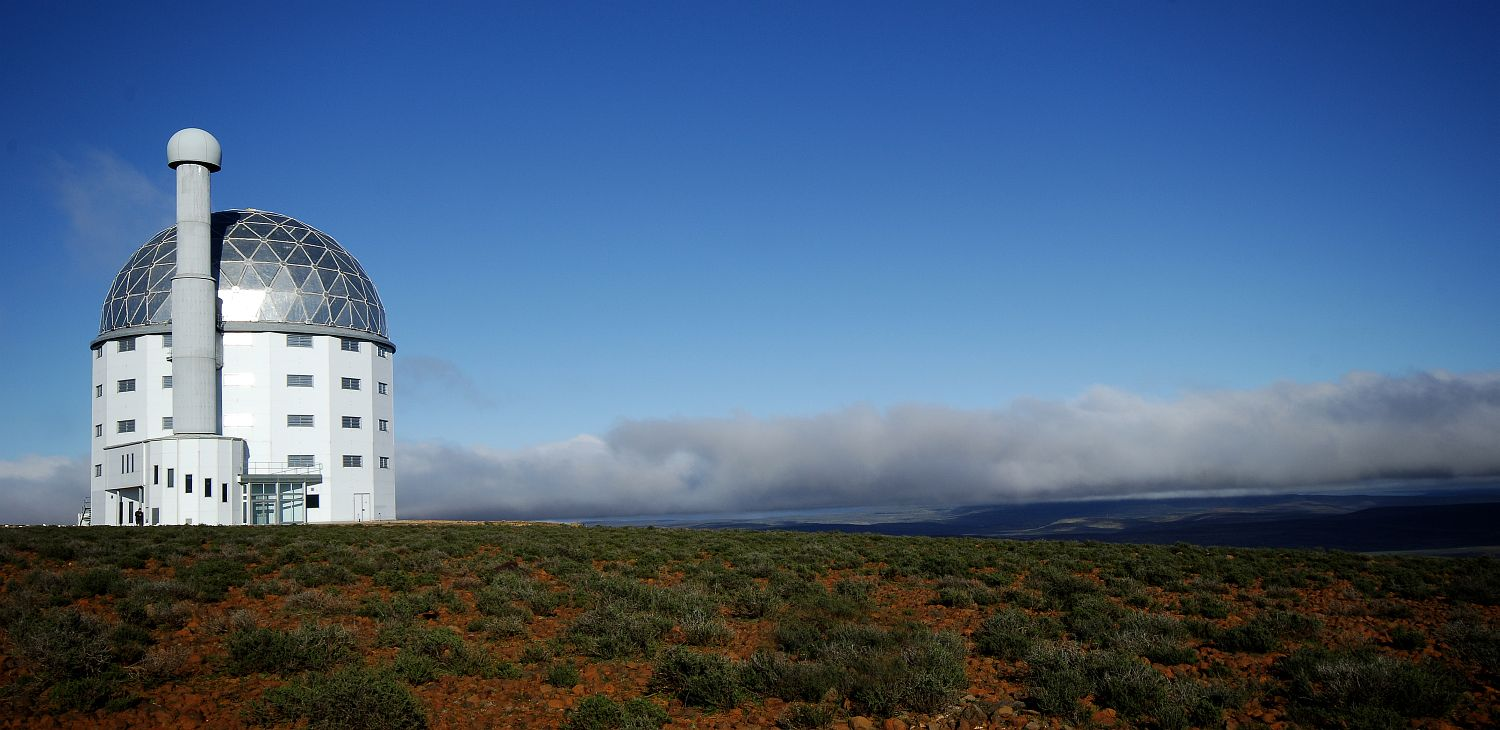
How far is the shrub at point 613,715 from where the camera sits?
8266 millimetres

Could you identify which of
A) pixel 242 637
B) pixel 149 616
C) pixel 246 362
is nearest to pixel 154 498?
pixel 246 362

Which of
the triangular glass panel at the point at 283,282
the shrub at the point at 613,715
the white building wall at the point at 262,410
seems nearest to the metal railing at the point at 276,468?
the white building wall at the point at 262,410

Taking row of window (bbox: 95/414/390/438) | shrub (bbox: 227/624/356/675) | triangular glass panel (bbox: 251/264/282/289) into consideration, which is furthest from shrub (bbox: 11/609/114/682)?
triangular glass panel (bbox: 251/264/282/289)

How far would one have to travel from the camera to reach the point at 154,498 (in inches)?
1620

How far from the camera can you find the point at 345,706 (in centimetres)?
825

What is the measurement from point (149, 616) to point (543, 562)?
26.0 ft

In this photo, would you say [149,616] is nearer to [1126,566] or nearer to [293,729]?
[293,729]

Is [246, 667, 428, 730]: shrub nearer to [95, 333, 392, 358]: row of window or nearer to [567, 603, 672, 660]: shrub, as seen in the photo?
[567, 603, 672, 660]: shrub

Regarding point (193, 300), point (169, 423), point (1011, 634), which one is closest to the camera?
point (1011, 634)

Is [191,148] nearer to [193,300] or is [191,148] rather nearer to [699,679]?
[193,300]

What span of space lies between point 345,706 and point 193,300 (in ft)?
136

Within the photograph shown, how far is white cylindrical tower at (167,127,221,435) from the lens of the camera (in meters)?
41.9

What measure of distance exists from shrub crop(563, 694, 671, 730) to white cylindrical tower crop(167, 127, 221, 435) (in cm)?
4097

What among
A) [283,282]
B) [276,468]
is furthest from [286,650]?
[283,282]
